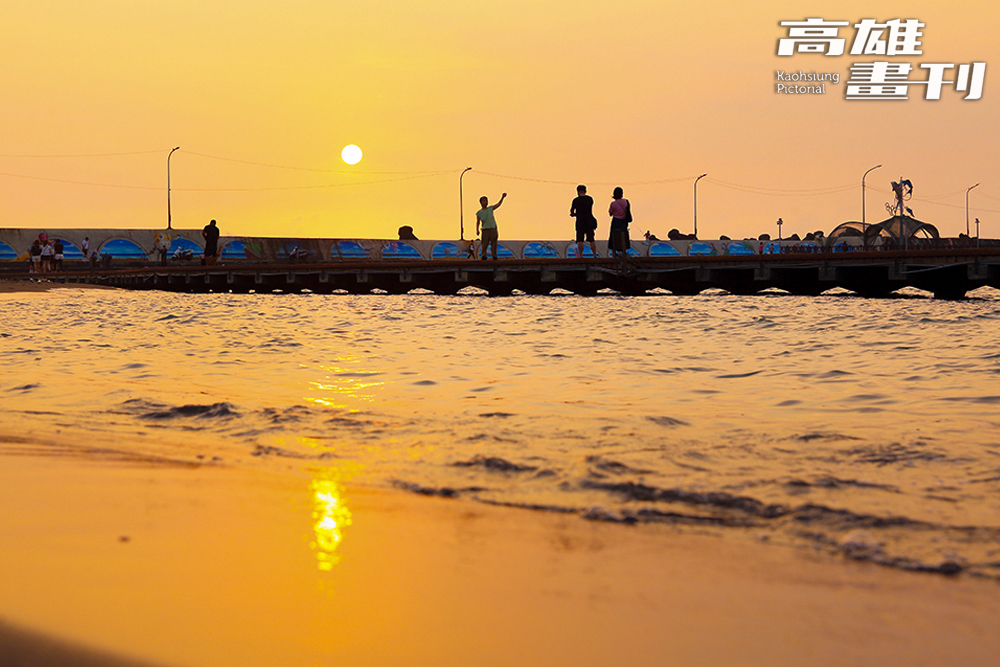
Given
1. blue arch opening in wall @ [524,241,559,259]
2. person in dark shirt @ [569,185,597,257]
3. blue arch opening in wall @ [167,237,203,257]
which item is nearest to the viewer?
person in dark shirt @ [569,185,597,257]

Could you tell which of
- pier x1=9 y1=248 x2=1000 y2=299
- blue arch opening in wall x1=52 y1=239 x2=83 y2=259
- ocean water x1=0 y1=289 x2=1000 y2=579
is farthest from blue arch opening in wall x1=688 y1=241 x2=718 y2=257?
ocean water x1=0 y1=289 x2=1000 y2=579

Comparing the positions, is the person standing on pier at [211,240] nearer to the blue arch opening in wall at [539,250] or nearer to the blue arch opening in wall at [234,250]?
the blue arch opening in wall at [234,250]

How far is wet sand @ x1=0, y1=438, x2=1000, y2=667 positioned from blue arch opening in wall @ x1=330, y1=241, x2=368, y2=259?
54.2 meters

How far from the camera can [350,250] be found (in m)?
56.6

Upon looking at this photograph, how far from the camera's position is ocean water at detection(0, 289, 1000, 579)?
9.55ft

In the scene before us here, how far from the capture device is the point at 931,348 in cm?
823

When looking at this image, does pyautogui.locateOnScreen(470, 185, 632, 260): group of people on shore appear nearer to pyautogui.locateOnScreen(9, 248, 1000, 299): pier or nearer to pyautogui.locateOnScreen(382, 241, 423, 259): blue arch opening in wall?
pyautogui.locateOnScreen(9, 248, 1000, 299): pier

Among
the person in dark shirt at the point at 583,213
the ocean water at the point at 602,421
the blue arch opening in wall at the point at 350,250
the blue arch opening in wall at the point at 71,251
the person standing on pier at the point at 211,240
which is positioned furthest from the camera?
the blue arch opening in wall at the point at 350,250

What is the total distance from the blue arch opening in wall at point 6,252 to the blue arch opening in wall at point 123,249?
440 cm

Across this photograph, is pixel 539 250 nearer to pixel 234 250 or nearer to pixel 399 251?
pixel 399 251

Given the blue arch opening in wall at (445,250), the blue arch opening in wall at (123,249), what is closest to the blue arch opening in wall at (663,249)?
the blue arch opening in wall at (445,250)

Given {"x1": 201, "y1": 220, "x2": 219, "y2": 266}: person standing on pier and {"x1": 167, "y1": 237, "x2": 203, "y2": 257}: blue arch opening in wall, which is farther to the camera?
{"x1": 167, "y1": 237, "x2": 203, "y2": 257}: blue arch opening in wall

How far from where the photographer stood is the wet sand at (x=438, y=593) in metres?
1.78

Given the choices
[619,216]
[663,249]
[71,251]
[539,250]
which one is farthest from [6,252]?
[663,249]
